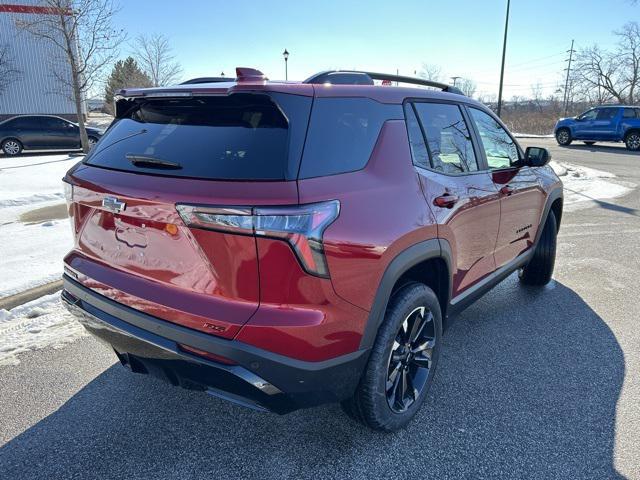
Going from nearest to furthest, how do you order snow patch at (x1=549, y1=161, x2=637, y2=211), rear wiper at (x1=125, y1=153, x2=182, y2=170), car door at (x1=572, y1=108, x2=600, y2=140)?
rear wiper at (x1=125, y1=153, x2=182, y2=170), snow patch at (x1=549, y1=161, x2=637, y2=211), car door at (x1=572, y1=108, x2=600, y2=140)

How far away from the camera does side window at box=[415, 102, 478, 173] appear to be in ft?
9.00

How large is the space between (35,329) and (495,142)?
150 inches

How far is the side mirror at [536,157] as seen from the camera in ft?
12.6

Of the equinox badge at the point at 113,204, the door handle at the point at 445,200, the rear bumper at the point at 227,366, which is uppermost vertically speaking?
the equinox badge at the point at 113,204

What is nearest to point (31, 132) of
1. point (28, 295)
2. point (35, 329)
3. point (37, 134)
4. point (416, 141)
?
point (37, 134)

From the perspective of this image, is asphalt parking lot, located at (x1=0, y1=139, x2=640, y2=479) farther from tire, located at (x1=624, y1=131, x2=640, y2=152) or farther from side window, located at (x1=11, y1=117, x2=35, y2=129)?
tire, located at (x1=624, y1=131, x2=640, y2=152)

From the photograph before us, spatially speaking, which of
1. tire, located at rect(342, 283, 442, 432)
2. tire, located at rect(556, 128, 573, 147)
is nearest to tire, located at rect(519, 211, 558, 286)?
tire, located at rect(342, 283, 442, 432)

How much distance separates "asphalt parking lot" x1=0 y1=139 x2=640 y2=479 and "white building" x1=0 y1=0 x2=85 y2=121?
97.0 ft

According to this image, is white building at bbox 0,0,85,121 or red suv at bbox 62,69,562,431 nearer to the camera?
red suv at bbox 62,69,562,431

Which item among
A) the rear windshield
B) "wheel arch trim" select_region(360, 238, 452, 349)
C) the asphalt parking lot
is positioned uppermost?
the rear windshield

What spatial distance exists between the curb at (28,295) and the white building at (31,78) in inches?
1085

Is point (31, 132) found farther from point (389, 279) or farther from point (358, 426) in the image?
point (389, 279)

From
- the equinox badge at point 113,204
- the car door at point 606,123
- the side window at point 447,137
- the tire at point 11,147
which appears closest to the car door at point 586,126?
the car door at point 606,123

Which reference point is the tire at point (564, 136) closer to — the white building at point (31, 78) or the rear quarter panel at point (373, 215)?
the rear quarter panel at point (373, 215)
